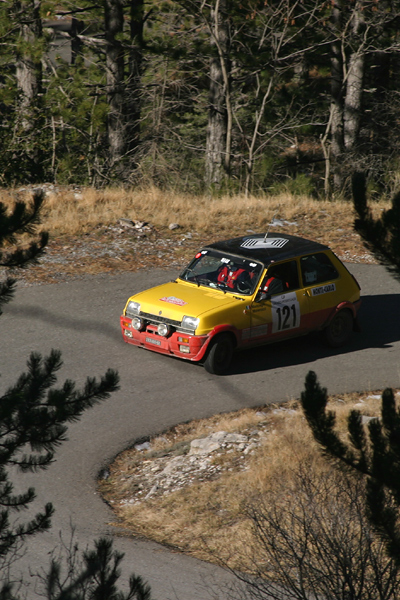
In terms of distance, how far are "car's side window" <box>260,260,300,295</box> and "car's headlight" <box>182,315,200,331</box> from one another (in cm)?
124

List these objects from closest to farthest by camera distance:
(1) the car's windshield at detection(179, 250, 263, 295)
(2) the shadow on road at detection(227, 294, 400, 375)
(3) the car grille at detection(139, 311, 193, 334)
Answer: (3) the car grille at detection(139, 311, 193, 334), (1) the car's windshield at detection(179, 250, 263, 295), (2) the shadow on road at detection(227, 294, 400, 375)

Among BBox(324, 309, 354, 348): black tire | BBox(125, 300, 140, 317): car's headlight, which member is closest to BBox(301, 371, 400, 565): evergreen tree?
BBox(125, 300, 140, 317): car's headlight

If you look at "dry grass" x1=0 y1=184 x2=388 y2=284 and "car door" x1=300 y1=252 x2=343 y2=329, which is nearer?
"car door" x1=300 y1=252 x2=343 y2=329

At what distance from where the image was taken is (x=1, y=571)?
634 centimetres

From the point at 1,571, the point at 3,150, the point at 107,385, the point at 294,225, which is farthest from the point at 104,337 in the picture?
the point at 3,150

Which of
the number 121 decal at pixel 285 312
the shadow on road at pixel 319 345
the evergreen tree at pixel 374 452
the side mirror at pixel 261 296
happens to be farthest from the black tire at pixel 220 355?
the evergreen tree at pixel 374 452

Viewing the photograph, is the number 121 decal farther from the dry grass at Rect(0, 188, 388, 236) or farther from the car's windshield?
the dry grass at Rect(0, 188, 388, 236)

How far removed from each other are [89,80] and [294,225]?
13.4 m

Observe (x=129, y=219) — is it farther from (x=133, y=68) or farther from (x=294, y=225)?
(x=133, y=68)

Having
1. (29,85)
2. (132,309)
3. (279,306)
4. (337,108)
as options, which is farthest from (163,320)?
(337,108)

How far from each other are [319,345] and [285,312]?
1521 mm

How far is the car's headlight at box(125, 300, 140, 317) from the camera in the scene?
35.0 ft

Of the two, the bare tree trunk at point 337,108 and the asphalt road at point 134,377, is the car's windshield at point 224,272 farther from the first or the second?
the bare tree trunk at point 337,108

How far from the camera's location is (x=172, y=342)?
10328mm
